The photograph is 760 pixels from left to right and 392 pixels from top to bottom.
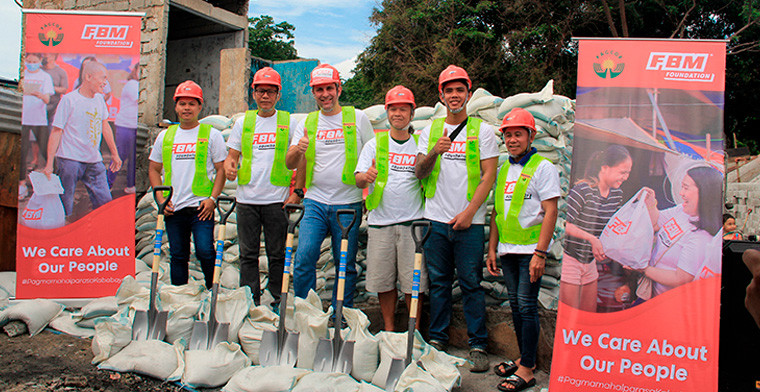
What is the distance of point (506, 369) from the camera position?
11.2 feet

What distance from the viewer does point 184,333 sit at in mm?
3482

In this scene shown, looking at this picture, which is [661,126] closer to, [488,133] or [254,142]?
[488,133]

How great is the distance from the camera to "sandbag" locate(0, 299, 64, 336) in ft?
12.5

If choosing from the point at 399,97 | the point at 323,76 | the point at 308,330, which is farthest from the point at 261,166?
the point at 308,330

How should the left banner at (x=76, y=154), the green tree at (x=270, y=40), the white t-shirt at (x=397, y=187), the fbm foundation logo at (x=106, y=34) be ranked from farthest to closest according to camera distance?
1. the green tree at (x=270, y=40)
2. the fbm foundation logo at (x=106, y=34)
3. the left banner at (x=76, y=154)
4. the white t-shirt at (x=397, y=187)

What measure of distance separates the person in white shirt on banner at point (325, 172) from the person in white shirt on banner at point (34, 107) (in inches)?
80.7

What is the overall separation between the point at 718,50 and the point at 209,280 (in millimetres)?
3548

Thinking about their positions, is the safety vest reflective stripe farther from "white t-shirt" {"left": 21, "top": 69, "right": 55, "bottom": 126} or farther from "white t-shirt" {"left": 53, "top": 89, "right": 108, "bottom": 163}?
"white t-shirt" {"left": 21, "top": 69, "right": 55, "bottom": 126}

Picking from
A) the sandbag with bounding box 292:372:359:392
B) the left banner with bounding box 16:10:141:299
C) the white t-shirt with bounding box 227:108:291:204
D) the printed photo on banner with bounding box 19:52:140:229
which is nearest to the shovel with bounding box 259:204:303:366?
the sandbag with bounding box 292:372:359:392

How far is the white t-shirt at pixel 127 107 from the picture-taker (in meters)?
4.47

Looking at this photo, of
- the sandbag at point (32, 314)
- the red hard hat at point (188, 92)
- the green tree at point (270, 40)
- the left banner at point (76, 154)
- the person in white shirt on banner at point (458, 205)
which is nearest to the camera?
the person in white shirt on banner at point (458, 205)

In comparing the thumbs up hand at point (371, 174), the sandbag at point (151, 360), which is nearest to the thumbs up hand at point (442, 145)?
the thumbs up hand at point (371, 174)

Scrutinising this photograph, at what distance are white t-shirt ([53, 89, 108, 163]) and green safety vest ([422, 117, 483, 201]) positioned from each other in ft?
8.59

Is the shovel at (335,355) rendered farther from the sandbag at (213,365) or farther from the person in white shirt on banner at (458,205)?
the person in white shirt on banner at (458,205)
